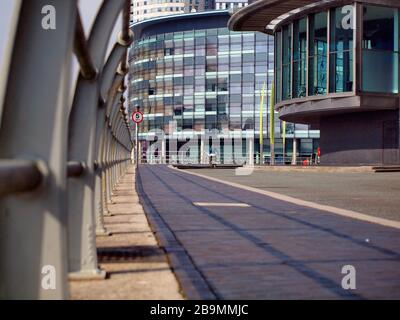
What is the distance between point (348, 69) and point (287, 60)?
7372 millimetres

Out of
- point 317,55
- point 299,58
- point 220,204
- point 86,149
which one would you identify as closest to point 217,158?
point 299,58

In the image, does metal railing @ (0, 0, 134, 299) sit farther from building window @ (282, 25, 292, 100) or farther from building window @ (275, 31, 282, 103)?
building window @ (275, 31, 282, 103)

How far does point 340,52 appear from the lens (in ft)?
136

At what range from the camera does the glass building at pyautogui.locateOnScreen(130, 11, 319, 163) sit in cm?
9650

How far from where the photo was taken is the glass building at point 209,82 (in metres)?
96.5

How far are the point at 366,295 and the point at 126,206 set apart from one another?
7.44 metres

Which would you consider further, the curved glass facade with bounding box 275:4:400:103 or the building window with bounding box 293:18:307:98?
the building window with bounding box 293:18:307:98

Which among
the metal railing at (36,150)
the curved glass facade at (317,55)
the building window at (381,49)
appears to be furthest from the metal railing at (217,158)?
the metal railing at (36,150)

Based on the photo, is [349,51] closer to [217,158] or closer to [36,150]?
[36,150]

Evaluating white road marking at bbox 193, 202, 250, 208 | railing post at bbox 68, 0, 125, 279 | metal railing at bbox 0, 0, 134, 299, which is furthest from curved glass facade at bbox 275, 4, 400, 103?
metal railing at bbox 0, 0, 134, 299

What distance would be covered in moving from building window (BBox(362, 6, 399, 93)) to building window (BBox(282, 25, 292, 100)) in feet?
21.0

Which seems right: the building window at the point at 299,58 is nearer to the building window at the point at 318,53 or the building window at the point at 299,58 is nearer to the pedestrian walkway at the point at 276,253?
the building window at the point at 318,53

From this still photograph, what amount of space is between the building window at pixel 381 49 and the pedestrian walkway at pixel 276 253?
104 ft
